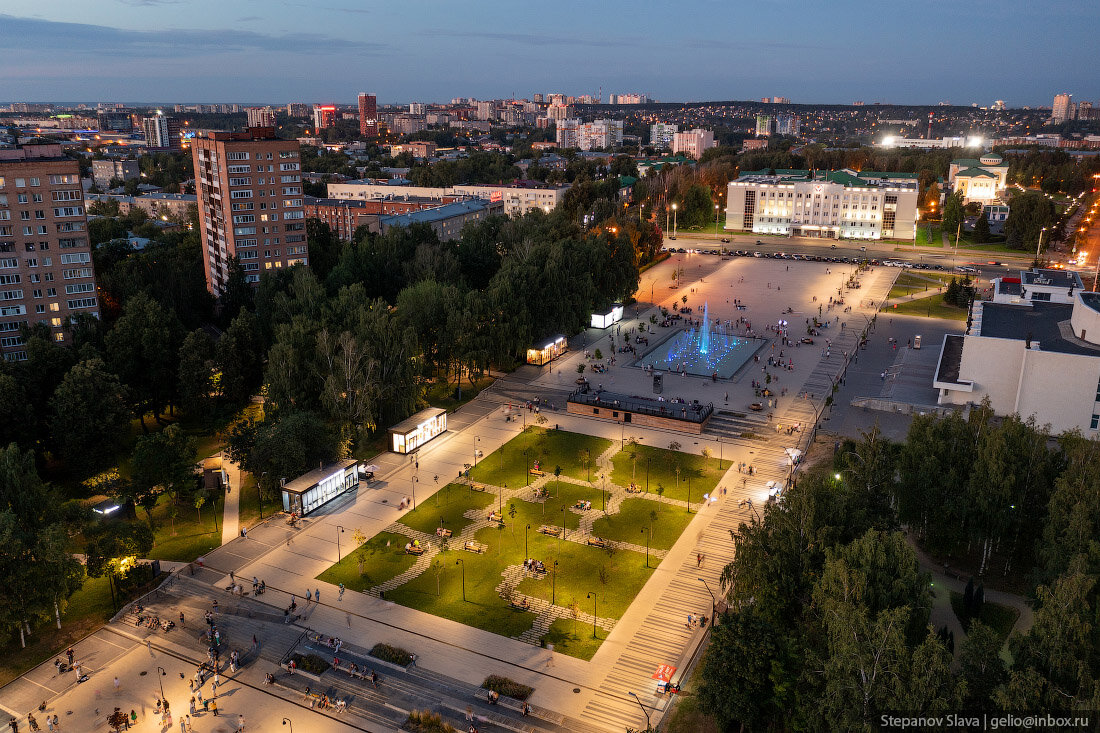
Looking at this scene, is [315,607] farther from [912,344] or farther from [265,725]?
[912,344]

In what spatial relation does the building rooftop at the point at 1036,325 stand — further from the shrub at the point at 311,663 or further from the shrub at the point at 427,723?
the shrub at the point at 311,663

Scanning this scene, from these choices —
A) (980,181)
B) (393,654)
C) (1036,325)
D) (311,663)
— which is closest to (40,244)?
(311,663)

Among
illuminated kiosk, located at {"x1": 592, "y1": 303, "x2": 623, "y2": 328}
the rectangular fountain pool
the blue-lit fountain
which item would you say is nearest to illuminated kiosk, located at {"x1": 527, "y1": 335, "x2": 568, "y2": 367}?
the rectangular fountain pool

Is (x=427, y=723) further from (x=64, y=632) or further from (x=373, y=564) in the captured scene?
(x=64, y=632)

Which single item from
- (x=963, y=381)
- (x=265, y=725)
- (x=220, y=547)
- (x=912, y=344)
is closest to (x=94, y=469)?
(x=220, y=547)

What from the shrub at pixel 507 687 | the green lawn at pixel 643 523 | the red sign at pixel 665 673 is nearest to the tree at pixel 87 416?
the green lawn at pixel 643 523

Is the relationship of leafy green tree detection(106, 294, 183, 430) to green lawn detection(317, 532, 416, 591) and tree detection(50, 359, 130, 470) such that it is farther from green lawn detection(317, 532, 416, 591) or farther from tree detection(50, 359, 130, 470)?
green lawn detection(317, 532, 416, 591)
